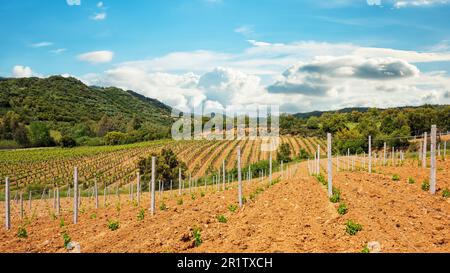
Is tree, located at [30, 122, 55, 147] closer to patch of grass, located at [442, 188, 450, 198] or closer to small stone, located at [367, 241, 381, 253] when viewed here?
patch of grass, located at [442, 188, 450, 198]

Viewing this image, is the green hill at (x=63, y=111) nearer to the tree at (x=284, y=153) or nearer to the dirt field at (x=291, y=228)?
the tree at (x=284, y=153)

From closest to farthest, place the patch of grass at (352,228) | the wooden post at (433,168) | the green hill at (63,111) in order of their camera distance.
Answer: the patch of grass at (352,228) → the wooden post at (433,168) → the green hill at (63,111)

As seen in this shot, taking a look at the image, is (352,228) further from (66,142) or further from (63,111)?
(63,111)

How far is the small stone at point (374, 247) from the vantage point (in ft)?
24.8

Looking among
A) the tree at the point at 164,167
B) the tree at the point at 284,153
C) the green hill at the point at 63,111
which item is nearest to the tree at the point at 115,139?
the green hill at the point at 63,111

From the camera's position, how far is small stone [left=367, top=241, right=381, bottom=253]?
24.8 ft

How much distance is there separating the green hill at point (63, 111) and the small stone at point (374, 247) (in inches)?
3532

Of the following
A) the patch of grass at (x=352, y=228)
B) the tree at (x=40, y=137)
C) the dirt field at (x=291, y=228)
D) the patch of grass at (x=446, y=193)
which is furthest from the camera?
the tree at (x=40, y=137)

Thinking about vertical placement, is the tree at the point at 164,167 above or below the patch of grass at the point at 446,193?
below

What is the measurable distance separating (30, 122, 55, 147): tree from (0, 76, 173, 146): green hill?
12.9 feet

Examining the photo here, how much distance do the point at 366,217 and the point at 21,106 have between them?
128384 mm

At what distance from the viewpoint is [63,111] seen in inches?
5340

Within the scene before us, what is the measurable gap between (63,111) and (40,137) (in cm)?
5153
